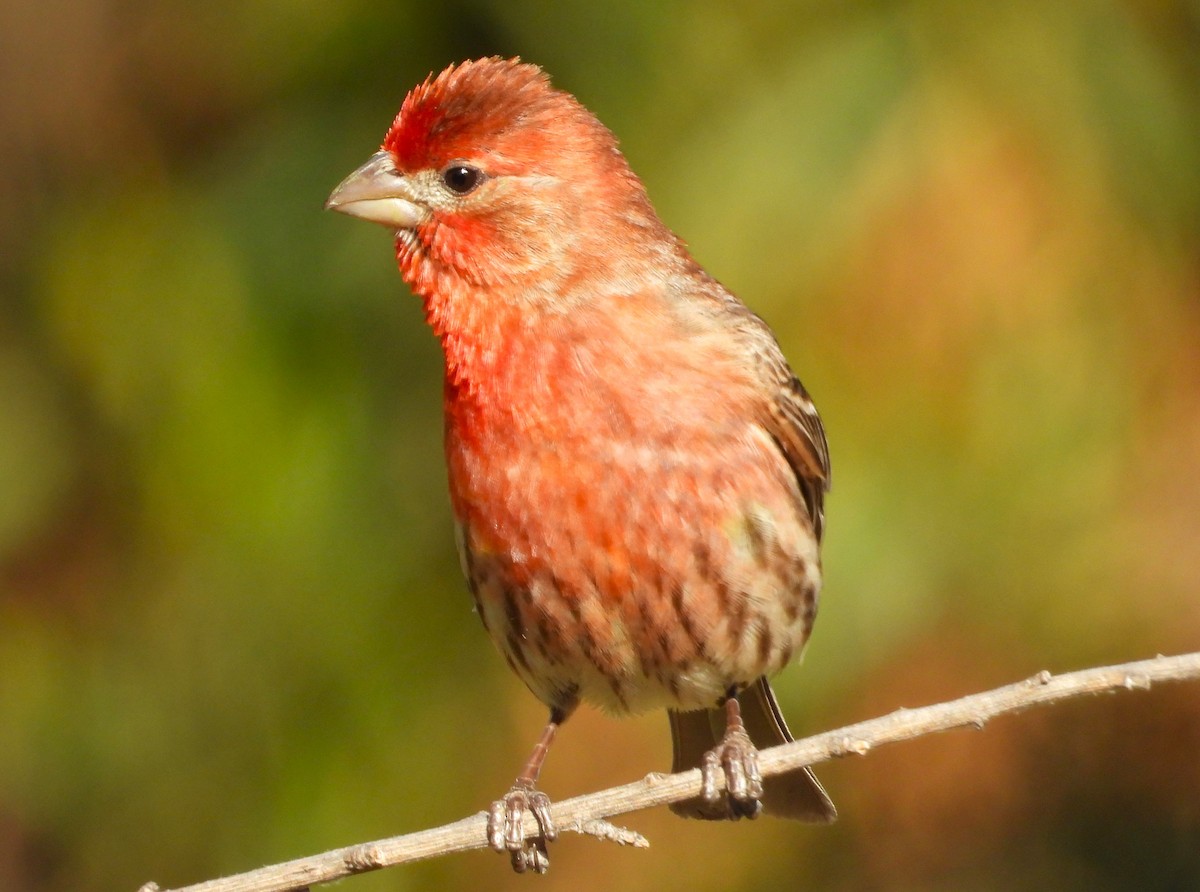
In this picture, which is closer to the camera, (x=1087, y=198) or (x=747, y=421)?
(x=747, y=421)

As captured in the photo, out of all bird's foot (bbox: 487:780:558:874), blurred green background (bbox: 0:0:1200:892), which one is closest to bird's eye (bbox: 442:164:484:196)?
blurred green background (bbox: 0:0:1200:892)

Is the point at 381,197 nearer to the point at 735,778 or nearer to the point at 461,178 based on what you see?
the point at 461,178

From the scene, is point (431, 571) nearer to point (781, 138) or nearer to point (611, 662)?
point (611, 662)

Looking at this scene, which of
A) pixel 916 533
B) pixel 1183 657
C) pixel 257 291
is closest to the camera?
pixel 1183 657

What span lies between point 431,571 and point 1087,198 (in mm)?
2364

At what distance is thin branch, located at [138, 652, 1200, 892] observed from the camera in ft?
11.9

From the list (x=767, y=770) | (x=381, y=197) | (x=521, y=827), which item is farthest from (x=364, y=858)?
(x=381, y=197)

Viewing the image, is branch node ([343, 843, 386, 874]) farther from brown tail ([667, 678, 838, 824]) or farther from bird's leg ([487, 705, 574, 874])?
brown tail ([667, 678, 838, 824])

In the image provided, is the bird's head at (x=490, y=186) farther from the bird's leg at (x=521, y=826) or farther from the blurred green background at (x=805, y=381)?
the bird's leg at (x=521, y=826)

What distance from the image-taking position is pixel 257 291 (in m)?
5.80

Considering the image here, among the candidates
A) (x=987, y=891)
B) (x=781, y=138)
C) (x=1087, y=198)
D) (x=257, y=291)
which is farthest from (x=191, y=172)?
(x=987, y=891)

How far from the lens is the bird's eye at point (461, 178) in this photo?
4633mm

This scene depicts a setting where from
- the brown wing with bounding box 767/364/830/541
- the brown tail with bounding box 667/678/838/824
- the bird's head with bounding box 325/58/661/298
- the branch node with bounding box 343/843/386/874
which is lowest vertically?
the brown tail with bounding box 667/678/838/824

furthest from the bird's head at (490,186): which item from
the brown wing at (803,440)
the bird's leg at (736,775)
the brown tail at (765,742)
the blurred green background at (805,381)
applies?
the brown tail at (765,742)
